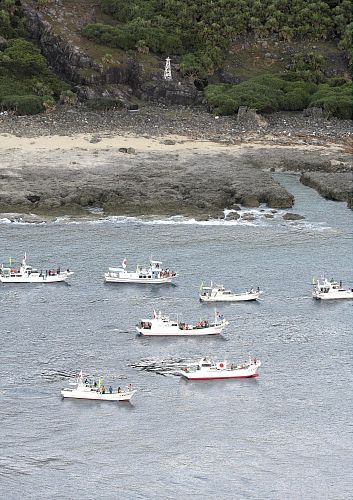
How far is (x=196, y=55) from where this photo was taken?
194000 mm

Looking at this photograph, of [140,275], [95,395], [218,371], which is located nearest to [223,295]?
[140,275]

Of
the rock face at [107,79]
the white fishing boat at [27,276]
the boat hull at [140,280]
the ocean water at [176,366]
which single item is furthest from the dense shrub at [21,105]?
the boat hull at [140,280]

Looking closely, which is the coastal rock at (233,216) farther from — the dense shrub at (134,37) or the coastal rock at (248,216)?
the dense shrub at (134,37)

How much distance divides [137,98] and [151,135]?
20258mm

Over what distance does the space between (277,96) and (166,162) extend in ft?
106

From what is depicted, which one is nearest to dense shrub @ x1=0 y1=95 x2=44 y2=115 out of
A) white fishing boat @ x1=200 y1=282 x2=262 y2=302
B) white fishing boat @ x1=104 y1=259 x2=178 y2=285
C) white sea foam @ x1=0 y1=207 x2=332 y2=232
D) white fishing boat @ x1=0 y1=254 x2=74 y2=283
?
white sea foam @ x1=0 y1=207 x2=332 y2=232

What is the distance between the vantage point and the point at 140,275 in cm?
12206

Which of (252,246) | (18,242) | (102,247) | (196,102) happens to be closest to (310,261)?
(252,246)

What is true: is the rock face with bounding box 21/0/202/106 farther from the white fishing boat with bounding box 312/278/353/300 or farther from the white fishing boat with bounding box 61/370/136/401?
the white fishing boat with bounding box 61/370/136/401

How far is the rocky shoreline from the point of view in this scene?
143250 mm

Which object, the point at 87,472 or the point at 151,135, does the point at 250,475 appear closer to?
the point at 87,472

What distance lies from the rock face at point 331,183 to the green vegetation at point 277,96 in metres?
24.1

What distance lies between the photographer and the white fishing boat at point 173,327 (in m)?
109

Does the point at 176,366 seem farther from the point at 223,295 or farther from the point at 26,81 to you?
the point at 26,81
